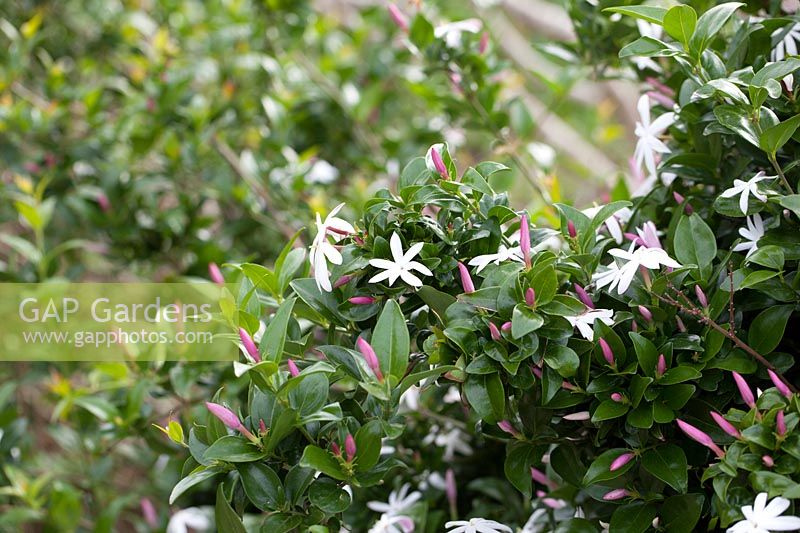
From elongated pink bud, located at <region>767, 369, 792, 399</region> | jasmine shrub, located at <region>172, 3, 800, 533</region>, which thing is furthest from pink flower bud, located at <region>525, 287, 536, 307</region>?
elongated pink bud, located at <region>767, 369, 792, 399</region>

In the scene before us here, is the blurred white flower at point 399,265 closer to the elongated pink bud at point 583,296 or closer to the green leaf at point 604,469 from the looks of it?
the elongated pink bud at point 583,296

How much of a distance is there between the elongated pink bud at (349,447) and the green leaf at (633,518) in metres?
0.28

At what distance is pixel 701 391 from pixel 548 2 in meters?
2.74

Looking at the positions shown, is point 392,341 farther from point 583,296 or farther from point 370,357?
point 583,296

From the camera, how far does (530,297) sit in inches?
29.8

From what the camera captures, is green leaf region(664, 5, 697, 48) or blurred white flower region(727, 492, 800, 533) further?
green leaf region(664, 5, 697, 48)

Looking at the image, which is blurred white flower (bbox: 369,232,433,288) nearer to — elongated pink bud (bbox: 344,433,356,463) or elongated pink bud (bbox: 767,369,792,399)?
elongated pink bud (bbox: 344,433,356,463)

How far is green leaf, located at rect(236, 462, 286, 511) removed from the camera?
783mm

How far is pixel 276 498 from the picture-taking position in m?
0.79

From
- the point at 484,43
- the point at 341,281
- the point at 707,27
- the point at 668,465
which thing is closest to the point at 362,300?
the point at 341,281

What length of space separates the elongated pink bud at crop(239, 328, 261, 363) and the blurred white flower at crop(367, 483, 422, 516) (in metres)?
0.37

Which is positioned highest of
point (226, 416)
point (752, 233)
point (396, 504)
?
point (752, 233)

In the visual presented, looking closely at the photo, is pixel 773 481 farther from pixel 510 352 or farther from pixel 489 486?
pixel 489 486

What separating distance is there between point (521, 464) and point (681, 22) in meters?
0.50
